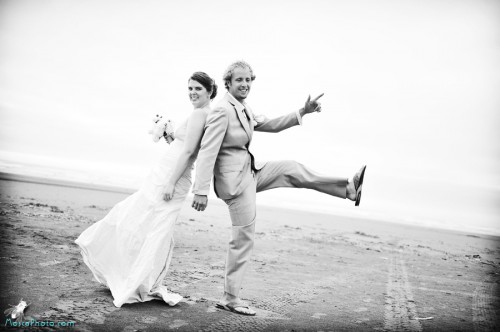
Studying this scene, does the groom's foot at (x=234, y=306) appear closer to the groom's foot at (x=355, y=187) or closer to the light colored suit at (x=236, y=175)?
the light colored suit at (x=236, y=175)

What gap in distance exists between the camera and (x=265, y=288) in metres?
5.12

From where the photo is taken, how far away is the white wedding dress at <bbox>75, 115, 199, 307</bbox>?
3949 mm

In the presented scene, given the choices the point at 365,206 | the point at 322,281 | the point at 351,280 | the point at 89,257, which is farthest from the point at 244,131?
the point at 365,206

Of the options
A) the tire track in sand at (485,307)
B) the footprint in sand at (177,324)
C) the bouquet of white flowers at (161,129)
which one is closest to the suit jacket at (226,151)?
the bouquet of white flowers at (161,129)

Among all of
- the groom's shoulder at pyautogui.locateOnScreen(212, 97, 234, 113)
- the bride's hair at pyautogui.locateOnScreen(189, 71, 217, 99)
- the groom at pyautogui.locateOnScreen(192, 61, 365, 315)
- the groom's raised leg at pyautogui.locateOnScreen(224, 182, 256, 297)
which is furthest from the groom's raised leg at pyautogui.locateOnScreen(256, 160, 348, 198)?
the bride's hair at pyautogui.locateOnScreen(189, 71, 217, 99)

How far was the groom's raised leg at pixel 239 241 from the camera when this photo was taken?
4012mm

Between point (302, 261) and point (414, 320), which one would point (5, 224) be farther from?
point (414, 320)

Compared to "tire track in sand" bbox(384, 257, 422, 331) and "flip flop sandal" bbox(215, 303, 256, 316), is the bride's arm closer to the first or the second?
"flip flop sandal" bbox(215, 303, 256, 316)

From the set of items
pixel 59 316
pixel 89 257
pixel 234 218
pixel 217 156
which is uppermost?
pixel 217 156

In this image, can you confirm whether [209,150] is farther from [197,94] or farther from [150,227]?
[150,227]

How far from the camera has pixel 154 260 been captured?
156 inches

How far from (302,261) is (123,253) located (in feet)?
13.1

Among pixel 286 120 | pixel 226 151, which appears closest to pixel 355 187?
pixel 286 120

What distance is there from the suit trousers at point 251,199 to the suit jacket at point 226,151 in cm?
13
